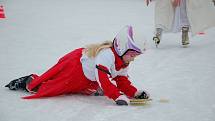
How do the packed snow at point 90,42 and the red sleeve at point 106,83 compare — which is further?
the red sleeve at point 106,83

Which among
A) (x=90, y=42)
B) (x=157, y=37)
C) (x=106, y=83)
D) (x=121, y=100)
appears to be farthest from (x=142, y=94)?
(x=90, y=42)

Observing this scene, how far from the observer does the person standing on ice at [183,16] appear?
6.08 metres

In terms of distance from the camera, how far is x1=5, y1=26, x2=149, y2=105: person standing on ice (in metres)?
3.23

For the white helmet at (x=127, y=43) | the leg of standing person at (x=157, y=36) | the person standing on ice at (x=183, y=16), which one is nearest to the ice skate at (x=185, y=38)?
the person standing on ice at (x=183, y=16)

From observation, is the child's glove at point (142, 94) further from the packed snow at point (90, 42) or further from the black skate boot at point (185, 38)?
the black skate boot at point (185, 38)

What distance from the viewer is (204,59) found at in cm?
522

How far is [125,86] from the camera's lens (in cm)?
353

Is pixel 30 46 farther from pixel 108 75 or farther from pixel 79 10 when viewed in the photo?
pixel 79 10

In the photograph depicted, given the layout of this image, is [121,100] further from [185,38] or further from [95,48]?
[185,38]

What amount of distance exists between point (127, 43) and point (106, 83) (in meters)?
0.32

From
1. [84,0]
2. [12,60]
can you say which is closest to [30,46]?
[12,60]

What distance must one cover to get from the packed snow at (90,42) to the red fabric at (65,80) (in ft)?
0.23

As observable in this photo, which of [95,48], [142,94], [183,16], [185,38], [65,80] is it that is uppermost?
[183,16]

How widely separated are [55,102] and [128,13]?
22.9 ft
